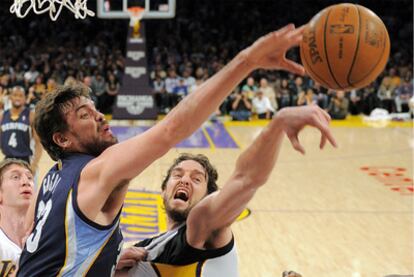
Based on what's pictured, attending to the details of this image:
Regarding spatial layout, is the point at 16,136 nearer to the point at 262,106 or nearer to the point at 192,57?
the point at 262,106

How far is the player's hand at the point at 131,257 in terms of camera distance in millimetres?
2621

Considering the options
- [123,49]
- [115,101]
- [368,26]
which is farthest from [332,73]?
[123,49]

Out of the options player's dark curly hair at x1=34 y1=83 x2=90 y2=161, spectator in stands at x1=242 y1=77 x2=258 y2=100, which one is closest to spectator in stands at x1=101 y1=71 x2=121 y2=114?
spectator in stands at x1=242 y1=77 x2=258 y2=100

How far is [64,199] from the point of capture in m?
2.21

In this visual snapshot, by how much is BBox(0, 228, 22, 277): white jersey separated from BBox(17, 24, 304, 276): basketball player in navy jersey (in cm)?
113

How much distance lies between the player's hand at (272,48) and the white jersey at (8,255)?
2.04 m

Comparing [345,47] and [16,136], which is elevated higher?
[345,47]

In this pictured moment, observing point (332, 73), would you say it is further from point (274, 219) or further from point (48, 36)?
point (48, 36)

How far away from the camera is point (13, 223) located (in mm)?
3711

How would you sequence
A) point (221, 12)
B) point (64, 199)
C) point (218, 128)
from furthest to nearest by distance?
1. point (221, 12)
2. point (218, 128)
3. point (64, 199)

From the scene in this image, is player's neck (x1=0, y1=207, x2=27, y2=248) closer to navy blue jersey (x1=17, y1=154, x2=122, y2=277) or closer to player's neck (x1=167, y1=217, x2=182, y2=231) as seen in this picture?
player's neck (x1=167, y1=217, x2=182, y2=231)

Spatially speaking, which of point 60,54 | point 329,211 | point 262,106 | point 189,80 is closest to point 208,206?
point 329,211

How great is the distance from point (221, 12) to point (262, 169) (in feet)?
64.0

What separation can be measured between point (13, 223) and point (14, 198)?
15 cm
